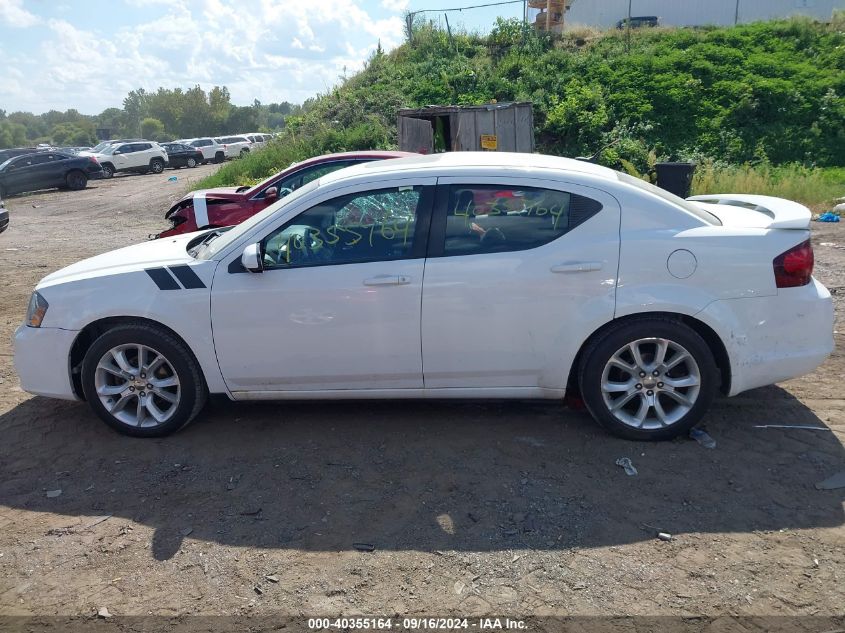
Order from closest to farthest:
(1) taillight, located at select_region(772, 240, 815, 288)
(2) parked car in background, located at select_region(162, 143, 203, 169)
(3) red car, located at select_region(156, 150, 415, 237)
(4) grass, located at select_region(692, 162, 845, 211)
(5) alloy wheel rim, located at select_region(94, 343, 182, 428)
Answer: (1) taillight, located at select_region(772, 240, 815, 288) < (5) alloy wheel rim, located at select_region(94, 343, 182, 428) < (3) red car, located at select_region(156, 150, 415, 237) < (4) grass, located at select_region(692, 162, 845, 211) < (2) parked car in background, located at select_region(162, 143, 203, 169)

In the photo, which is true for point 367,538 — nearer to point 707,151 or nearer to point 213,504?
point 213,504

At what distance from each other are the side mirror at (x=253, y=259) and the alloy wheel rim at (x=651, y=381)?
2144 millimetres

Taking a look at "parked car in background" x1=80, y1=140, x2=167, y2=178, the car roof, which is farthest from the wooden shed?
"parked car in background" x1=80, y1=140, x2=167, y2=178

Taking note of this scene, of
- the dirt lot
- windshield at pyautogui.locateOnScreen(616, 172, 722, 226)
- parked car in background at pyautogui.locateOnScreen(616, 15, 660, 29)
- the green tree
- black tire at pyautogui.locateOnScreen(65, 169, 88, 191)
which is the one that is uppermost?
parked car in background at pyautogui.locateOnScreen(616, 15, 660, 29)

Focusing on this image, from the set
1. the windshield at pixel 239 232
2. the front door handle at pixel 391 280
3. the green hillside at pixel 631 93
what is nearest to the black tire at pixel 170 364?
the windshield at pixel 239 232

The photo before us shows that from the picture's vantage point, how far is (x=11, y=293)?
8.81 m

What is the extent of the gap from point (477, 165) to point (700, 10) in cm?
3009

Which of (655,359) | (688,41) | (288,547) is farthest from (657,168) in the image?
(688,41)

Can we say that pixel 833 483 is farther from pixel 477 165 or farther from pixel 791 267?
pixel 477 165

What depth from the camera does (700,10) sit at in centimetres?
2978

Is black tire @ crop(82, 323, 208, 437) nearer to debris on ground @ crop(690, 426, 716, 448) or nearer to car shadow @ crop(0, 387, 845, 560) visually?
car shadow @ crop(0, 387, 845, 560)

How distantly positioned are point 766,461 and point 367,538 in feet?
7.59

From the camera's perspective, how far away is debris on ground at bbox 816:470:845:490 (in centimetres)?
380

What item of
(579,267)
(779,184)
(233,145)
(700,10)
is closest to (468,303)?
(579,267)
